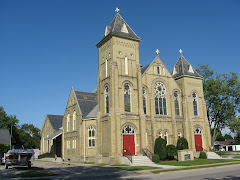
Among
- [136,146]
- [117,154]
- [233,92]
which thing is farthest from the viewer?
[233,92]

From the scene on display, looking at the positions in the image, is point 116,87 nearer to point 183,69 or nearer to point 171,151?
point 171,151

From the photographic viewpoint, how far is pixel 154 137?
32531mm

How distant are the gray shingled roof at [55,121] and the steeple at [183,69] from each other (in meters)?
23.7

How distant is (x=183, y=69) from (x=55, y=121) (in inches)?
1041

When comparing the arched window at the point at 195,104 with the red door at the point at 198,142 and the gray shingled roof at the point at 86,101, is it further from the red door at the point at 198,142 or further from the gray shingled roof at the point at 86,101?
the gray shingled roof at the point at 86,101

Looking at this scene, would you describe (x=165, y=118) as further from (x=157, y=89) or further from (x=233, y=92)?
(x=233, y=92)

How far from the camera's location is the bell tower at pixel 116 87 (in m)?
29.0

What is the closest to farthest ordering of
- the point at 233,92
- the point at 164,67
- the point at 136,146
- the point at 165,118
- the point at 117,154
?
the point at 117,154 → the point at 136,146 → the point at 165,118 → the point at 164,67 → the point at 233,92

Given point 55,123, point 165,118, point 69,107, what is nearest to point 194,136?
point 165,118

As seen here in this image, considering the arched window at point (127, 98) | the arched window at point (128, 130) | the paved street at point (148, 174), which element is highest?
the arched window at point (127, 98)

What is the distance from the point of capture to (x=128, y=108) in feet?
102

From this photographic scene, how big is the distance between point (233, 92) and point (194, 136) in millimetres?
15328

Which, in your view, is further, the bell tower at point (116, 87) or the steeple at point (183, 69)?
the steeple at point (183, 69)

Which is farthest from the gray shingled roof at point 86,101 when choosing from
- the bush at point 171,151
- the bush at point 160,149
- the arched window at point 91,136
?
the bush at point 171,151
